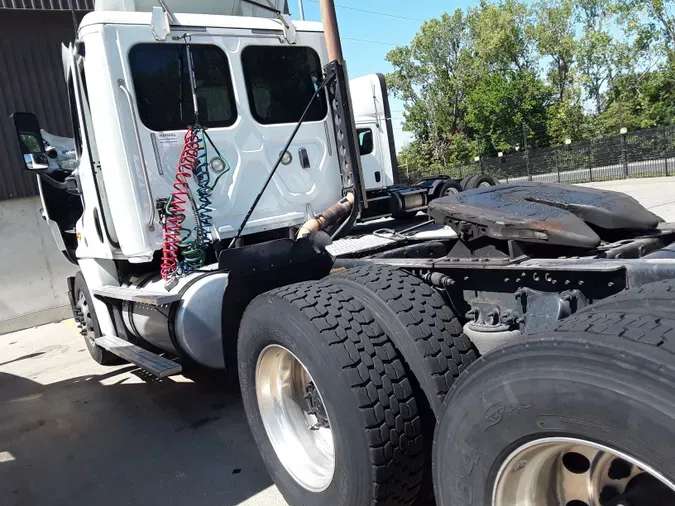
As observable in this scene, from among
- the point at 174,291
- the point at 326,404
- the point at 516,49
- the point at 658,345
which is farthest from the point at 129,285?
the point at 516,49

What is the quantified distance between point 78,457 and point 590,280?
389 cm

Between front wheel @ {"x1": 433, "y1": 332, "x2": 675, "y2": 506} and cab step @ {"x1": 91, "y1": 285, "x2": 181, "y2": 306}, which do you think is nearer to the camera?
front wheel @ {"x1": 433, "y1": 332, "x2": 675, "y2": 506}

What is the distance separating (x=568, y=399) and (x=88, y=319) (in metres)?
5.63

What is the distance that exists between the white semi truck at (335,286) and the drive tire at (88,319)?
5cm

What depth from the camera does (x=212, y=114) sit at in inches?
175

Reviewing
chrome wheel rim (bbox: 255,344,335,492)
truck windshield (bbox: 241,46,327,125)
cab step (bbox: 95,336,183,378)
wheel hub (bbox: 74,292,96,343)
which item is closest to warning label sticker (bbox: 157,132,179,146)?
truck windshield (bbox: 241,46,327,125)

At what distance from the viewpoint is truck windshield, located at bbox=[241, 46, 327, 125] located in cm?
459

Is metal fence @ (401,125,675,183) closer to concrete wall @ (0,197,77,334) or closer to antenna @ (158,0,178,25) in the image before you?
concrete wall @ (0,197,77,334)

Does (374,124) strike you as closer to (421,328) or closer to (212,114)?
(212,114)

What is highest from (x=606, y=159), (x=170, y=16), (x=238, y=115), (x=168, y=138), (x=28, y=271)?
(x=170, y=16)

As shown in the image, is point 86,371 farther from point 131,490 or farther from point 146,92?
point 146,92

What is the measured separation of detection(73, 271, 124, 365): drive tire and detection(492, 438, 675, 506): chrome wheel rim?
4893mm

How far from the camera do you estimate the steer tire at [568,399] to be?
1.30 meters

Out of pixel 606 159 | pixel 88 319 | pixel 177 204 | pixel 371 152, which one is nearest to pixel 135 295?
pixel 177 204
